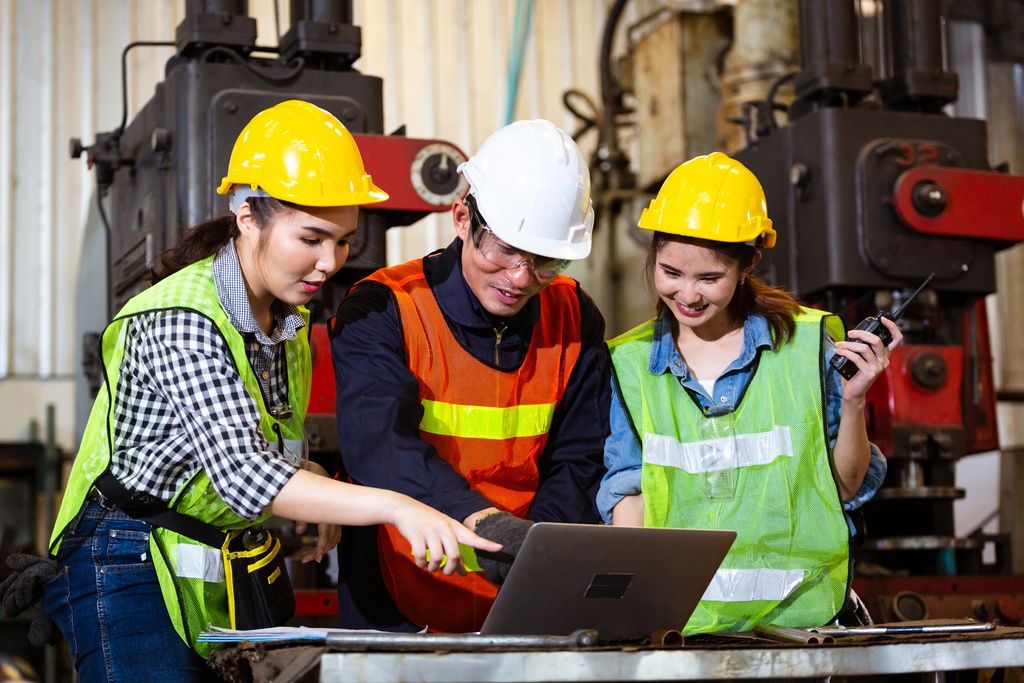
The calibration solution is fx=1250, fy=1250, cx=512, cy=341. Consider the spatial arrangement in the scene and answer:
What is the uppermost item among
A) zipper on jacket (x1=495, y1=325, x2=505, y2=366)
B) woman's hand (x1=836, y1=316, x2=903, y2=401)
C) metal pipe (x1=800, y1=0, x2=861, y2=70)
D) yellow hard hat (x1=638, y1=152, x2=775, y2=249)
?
metal pipe (x1=800, y1=0, x2=861, y2=70)

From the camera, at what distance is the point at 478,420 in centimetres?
210

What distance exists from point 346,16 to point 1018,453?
2433 millimetres

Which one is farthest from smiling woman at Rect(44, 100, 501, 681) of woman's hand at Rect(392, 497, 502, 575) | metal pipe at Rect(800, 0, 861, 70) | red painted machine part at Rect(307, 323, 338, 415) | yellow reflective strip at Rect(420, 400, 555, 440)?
metal pipe at Rect(800, 0, 861, 70)

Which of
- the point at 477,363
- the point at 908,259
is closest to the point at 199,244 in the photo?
the point at 477,363

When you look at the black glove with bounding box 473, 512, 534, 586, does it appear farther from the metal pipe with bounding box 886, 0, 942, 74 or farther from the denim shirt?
the metal pipe with bounding box 886, 0, 942, 74

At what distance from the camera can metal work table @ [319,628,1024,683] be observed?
1.39 metres

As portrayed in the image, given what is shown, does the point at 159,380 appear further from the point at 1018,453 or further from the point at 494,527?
the point at 1018,453

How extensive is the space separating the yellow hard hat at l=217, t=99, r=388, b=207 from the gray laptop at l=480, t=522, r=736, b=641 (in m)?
0.69

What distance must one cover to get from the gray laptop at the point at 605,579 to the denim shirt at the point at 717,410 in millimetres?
453

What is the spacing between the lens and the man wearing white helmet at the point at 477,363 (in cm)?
205

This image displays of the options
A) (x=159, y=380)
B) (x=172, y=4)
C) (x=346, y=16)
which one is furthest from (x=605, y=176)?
(x=159, y=380)

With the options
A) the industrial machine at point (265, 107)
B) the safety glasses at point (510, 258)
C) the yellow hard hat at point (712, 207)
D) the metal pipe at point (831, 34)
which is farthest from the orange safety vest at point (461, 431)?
the metal pipe at point (831, 34)

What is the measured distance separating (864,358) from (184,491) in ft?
3.69

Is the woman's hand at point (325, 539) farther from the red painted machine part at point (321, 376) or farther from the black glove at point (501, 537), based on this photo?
the red painted machine part at point (321, 376)
